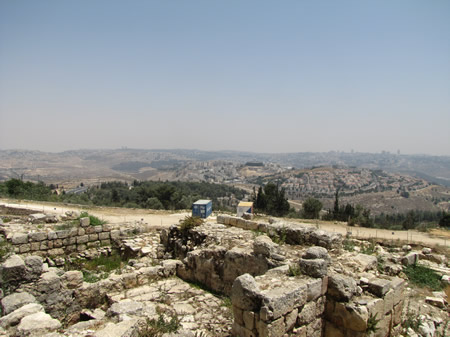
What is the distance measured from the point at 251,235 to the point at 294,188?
7685 inches

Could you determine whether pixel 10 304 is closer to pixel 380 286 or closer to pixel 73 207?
pixel 380 286

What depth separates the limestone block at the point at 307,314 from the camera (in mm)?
5621

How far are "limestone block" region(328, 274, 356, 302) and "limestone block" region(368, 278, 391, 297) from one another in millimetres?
433

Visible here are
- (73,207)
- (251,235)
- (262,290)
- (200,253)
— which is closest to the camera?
(262,290)

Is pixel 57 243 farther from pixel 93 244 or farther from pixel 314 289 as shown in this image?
pixel 314 289

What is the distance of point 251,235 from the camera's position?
10.7 meters

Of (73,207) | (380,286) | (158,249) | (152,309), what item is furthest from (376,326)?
(73,207)

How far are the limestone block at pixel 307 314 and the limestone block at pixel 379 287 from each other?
1421 mm

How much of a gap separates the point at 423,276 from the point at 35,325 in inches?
506

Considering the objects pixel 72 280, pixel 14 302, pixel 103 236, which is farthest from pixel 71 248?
pixel 14 302

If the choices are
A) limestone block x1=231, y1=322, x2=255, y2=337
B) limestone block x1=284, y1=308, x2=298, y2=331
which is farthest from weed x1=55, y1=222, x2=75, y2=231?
limestone block x1=284, y1=308, x2=298, y2=331

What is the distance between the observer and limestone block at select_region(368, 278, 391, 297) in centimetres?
605

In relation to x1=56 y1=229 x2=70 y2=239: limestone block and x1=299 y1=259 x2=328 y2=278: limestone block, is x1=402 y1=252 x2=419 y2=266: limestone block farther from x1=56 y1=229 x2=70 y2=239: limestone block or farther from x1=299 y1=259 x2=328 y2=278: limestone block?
x1=56 y1=229 x2=70 y2=239: limestone block

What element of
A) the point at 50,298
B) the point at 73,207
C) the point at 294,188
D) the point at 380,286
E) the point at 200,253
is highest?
the point at 380,286
